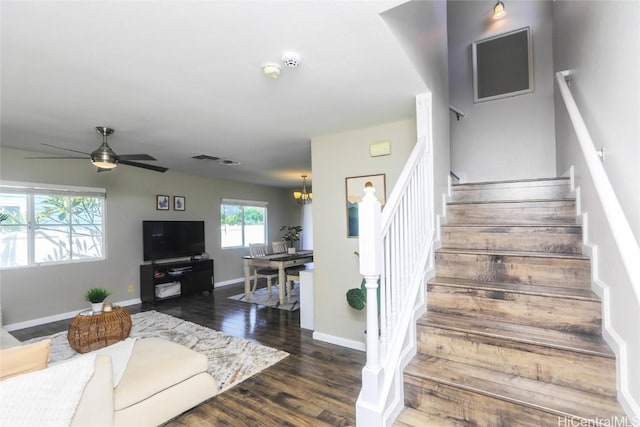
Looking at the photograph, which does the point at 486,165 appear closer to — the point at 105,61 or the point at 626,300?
the point at 626,300

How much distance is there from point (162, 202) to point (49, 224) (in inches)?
67.1

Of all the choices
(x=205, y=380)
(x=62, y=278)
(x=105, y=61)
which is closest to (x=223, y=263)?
(x=62, y=278)

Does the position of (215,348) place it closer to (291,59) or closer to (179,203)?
(291,59)

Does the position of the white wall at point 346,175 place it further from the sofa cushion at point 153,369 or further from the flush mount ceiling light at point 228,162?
the flush mount ceiling light at point 228,162

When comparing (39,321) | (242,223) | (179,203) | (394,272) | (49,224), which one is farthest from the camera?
(242,223)

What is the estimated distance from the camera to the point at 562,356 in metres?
1.48

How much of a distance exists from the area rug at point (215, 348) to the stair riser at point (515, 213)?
7.28 ft

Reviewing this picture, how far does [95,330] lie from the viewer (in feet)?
9.30

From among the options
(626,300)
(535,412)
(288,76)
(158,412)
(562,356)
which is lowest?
(158,412)

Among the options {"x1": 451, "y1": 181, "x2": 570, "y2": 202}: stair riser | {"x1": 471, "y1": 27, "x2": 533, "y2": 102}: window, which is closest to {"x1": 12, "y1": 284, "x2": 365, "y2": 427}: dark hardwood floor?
{"x1": 451, "y1": 181, "x2": 570, "y2": 202}: stair riser

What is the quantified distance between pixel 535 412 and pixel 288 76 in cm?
228

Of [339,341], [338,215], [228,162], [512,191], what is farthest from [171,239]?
[512,191]

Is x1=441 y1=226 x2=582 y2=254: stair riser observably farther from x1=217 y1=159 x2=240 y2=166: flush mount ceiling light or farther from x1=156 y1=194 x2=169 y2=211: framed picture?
A: x1=156 y1=194 x2=169 y2=211: framed picture

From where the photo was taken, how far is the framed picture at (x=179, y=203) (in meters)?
6.05
